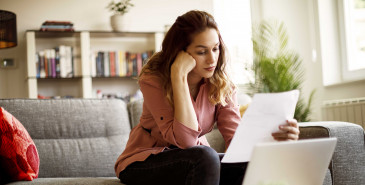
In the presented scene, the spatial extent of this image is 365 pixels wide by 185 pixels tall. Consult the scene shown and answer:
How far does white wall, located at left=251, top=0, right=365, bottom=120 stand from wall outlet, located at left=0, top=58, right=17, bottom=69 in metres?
2.69

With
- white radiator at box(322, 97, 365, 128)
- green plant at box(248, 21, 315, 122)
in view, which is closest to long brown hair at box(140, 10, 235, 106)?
white radiator at box(322, 97, 365, 128)

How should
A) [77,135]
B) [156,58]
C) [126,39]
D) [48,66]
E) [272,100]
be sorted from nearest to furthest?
[272,100] < [156,58] < [77,135] < [48,66] < [126,39]

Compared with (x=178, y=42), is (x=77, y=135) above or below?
below

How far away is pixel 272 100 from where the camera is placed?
114 centimetres

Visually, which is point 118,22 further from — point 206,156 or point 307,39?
point 206,156

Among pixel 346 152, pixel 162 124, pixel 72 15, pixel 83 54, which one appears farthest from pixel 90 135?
pixel 72 15

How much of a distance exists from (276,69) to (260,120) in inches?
105

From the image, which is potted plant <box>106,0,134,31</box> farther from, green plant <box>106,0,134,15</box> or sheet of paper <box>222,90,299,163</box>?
sheet of paper <box>222,90,299,163</box>

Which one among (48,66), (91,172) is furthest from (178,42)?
(48,66)

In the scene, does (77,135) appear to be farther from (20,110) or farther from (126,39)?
(126,39)

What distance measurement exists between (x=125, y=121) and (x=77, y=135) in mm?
272

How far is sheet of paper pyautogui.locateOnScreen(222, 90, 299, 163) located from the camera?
3.72 ft

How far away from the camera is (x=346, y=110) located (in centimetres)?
334

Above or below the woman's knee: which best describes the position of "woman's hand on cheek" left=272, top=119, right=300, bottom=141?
above
